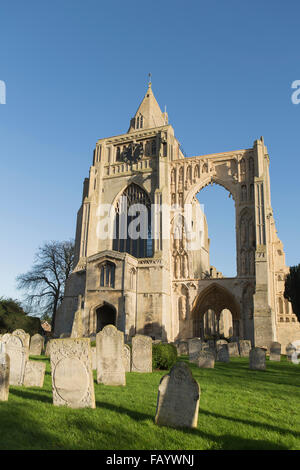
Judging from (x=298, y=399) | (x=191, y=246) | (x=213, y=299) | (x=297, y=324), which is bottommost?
(x=298, y=399)

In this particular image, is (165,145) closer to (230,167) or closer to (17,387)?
(230,167)

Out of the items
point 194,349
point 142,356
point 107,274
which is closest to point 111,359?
point 142,356

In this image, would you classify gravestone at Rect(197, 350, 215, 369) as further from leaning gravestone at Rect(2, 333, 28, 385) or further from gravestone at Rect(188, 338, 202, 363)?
leaning gravestone at Rect(2, 333, 28, 385)

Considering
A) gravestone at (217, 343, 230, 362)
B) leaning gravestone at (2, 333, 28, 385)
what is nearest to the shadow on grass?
leaning gravestone at (2, 333, 28, 385)

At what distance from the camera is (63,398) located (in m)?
6.29

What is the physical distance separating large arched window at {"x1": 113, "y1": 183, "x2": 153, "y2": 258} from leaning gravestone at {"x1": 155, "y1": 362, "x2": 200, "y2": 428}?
25298 millimetres

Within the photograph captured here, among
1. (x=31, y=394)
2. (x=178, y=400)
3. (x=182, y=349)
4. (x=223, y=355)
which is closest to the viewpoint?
(x=178, y=400)

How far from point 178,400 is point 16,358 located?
4720 millimetres

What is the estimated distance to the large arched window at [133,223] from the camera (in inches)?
1243

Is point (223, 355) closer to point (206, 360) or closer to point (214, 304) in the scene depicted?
point (206, 360)

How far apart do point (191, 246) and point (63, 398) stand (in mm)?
24797

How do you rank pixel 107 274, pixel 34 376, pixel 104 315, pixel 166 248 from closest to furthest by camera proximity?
pixel 34 376, pixel 107 274, pixel 104 315, pixel 166 248

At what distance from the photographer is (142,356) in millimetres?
11539
